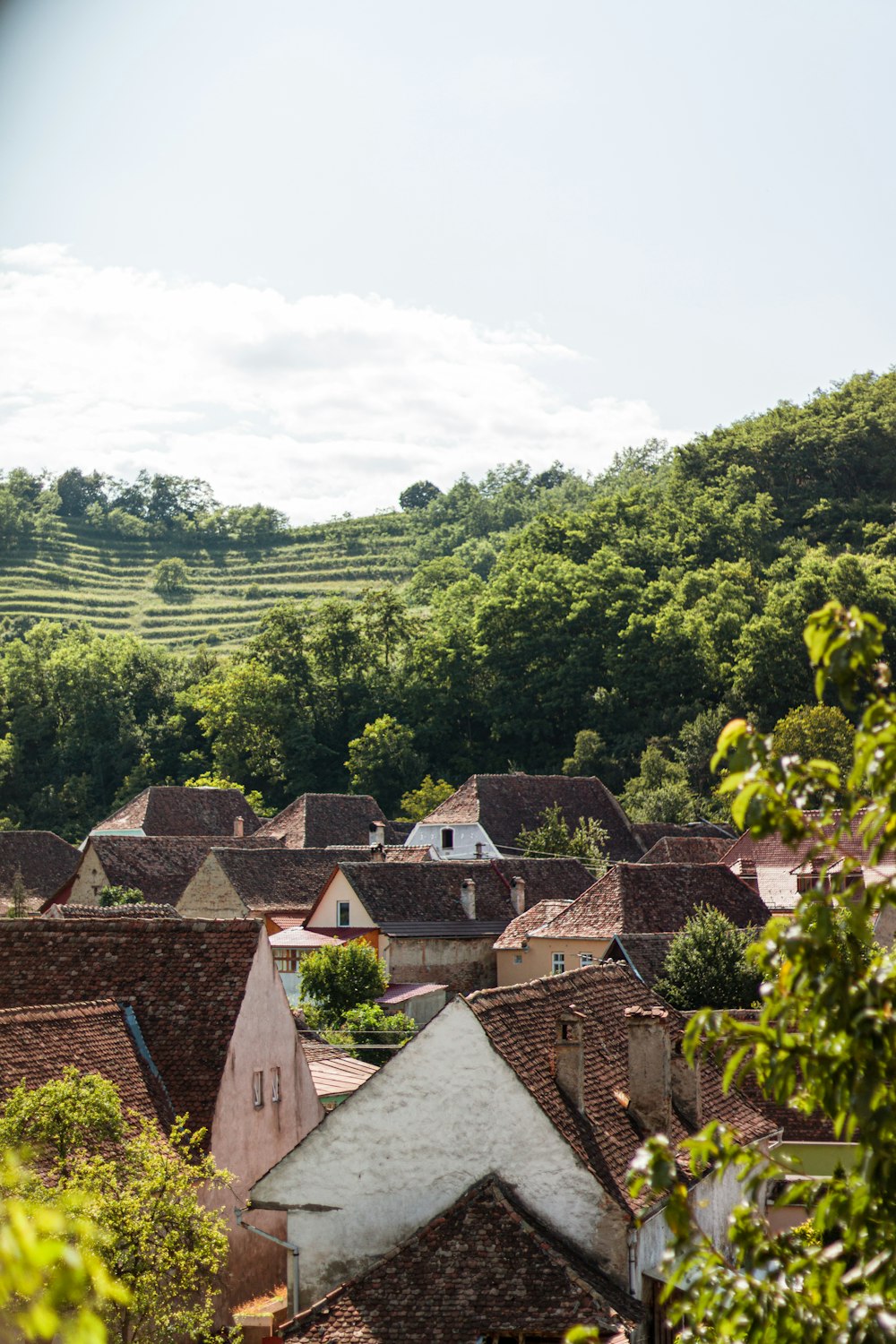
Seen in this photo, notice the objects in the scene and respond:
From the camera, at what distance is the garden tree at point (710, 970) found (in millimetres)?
33906

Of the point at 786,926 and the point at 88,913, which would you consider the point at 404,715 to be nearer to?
the point at 88,913

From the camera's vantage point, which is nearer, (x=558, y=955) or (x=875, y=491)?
(x=558, y=955)

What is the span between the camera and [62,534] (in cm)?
16350

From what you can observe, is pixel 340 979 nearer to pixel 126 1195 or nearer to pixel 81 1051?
pixel 81 1051

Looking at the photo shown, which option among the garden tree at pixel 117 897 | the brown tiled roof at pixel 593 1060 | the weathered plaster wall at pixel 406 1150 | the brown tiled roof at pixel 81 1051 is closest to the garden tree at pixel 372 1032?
the brown tiled roof at pixel 593 1060

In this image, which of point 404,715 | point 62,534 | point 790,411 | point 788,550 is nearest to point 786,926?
point 404,715

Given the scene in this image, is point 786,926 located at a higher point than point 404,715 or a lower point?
higher

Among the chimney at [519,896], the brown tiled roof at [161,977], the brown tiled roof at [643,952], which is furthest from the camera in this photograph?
the chimney at [519,896]

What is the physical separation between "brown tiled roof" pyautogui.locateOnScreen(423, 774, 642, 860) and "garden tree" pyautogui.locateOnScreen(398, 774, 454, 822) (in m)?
9.45

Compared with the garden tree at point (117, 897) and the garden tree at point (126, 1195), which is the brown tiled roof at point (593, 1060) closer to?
the garden tree at point (126, 1195)

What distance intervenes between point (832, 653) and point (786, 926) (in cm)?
111

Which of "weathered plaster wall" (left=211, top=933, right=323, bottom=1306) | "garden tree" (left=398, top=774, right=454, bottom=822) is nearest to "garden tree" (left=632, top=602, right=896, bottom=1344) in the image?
"weathered plaster wall" (left=211, top=933, right=323, bottom=1306)

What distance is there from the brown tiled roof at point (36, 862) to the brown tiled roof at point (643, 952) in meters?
33.8

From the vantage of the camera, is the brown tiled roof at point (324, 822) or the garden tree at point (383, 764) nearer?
the brown tiled roof at point (324, 822)
